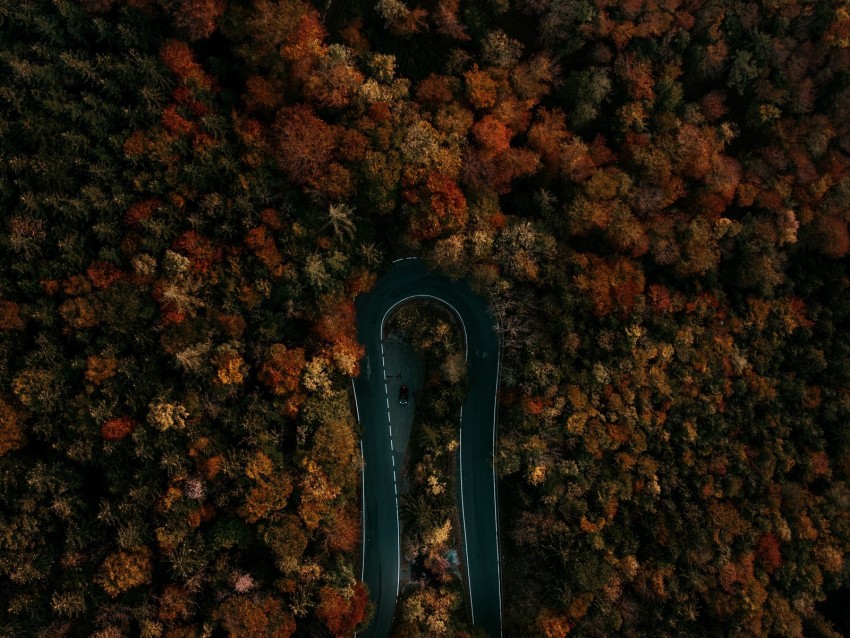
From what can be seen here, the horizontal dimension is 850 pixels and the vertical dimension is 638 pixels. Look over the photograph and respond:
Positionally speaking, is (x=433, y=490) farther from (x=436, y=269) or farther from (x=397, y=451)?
(x=436, y=269)

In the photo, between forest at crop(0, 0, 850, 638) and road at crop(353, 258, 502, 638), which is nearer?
forest at crop(0, 0, 850, 638)

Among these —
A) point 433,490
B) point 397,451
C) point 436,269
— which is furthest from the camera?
point 397,451

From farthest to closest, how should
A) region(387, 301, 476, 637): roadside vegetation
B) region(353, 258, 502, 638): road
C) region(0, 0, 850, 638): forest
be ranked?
region(353, 258, 502, 638): road < region(387, 301, 476, 637): roadside vegetation < region(0, 0, 850, 638): forest

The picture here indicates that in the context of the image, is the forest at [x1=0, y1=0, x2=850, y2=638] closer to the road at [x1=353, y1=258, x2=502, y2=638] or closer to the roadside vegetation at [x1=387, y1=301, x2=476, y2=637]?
the roadside vegetation at [x1=387, y1=301, x2=476, y2=637]

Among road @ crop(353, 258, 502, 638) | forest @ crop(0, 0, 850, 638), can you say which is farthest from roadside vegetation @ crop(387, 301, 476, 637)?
forest @ crop(0, 0, 850, 638)

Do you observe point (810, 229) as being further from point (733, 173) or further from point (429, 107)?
point (429, 107)

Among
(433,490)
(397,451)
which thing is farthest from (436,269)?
(433,490)

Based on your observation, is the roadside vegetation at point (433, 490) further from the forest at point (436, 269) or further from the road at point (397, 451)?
the forest at point (436, 269)
